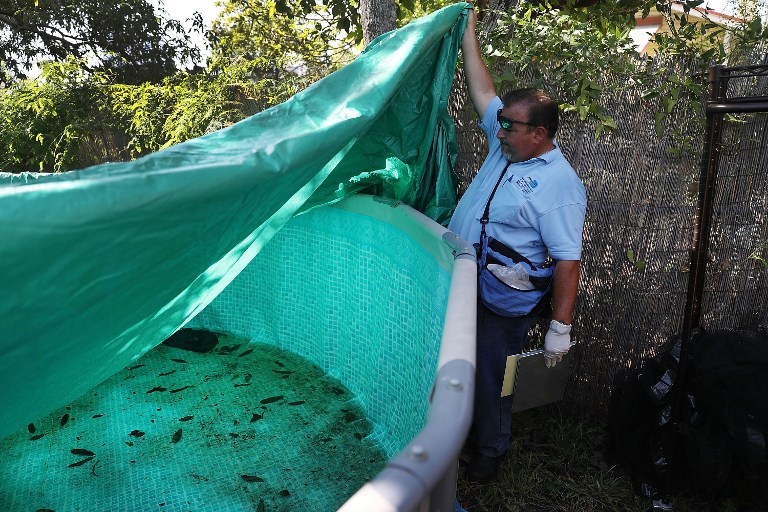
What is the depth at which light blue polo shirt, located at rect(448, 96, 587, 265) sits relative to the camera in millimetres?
2344

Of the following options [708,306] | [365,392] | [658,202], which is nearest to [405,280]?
[365,392]

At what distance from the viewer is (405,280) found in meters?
2.57

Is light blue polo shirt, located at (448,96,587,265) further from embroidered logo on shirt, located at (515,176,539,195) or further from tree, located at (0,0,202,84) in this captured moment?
tree, located at (0,0,202,84)

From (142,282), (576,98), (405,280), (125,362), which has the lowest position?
(125,362)

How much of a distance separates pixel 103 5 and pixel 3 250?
12.8m

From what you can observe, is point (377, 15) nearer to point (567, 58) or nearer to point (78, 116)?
point (567, 58)

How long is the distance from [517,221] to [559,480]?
121cm

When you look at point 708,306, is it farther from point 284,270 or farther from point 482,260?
point 284,270

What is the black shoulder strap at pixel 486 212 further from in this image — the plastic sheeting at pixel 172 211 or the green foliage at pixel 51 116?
the green foliage at pixel 51 116

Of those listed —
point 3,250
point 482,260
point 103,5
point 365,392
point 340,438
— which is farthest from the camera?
point 103,5

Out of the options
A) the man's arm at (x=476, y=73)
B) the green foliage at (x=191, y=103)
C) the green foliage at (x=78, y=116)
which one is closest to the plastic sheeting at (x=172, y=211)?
the man's arm at (x=476, y=73)

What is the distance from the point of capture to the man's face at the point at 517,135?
243 cm

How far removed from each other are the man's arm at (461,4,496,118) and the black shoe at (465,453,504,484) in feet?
5.27

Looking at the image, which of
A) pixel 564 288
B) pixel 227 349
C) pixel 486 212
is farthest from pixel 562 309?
pixel 227 349
